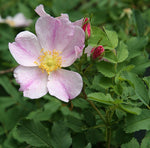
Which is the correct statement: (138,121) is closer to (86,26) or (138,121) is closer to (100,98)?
(100,98)

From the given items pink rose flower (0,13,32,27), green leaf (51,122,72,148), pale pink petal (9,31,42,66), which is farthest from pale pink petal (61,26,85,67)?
pink rose flower (0,13,32,27)

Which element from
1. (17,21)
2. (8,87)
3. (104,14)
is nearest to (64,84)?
(8,87)

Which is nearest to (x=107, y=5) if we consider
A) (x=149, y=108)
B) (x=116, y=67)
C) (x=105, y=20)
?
(x=105, y=20)

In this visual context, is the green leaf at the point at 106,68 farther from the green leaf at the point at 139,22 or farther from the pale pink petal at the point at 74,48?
the green leaf at the point at 139,22

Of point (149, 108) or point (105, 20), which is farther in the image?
point (105, 20)

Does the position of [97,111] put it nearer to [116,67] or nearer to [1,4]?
[116,67]

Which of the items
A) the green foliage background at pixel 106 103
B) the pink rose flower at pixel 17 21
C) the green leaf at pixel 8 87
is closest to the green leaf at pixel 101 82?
the green foliage background at pixel 106 103

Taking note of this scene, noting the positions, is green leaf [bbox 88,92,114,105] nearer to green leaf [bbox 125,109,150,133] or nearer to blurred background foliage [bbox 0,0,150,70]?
green leaf [bbox 125,109,150,133]
